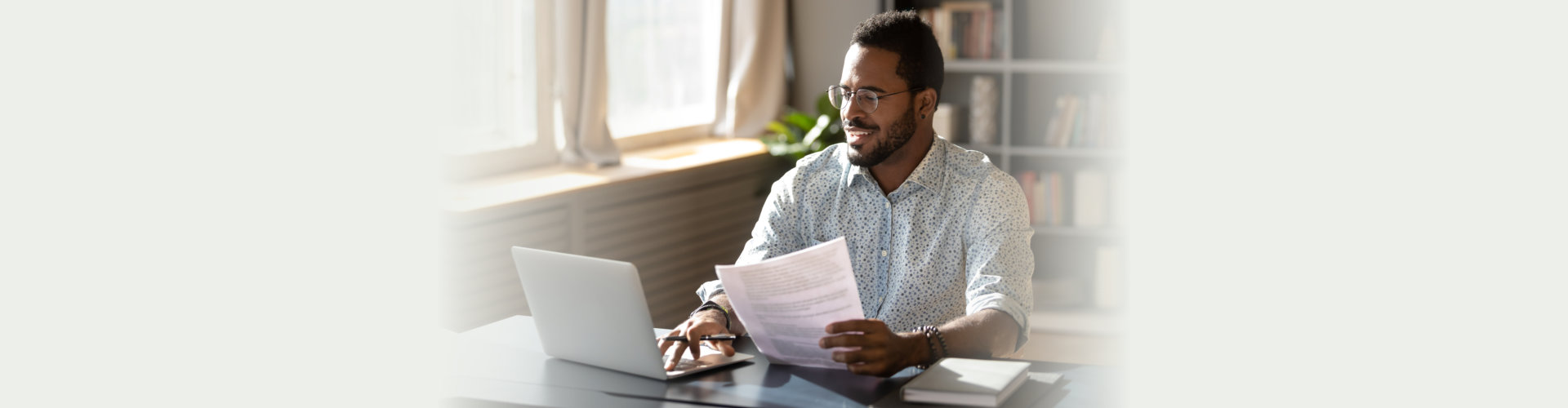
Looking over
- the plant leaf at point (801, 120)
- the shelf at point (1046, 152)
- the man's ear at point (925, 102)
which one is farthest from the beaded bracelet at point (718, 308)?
the shelf at point (1046, 152)

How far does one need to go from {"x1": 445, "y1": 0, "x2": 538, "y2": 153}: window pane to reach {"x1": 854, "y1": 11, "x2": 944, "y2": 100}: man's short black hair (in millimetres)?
1593

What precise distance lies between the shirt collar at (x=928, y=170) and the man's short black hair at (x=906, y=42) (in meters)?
0.10

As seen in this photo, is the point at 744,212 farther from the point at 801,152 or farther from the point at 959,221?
the point at 959,221

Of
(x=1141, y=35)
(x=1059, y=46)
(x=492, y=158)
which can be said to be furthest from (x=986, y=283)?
(x=1059, y=46)

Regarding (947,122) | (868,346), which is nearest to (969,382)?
(868,346)

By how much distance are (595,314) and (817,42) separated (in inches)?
114

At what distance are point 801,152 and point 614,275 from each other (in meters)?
2.48

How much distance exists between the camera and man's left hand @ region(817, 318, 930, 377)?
1610 mm

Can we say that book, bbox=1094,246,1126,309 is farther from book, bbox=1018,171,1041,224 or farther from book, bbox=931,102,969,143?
book, bbox=931,102,969,143

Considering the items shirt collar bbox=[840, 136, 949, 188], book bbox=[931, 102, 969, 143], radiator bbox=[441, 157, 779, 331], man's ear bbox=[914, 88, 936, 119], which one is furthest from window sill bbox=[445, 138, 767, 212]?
man's ear bbox=[914, 88, 936, 119]

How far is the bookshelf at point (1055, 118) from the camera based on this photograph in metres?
4.16

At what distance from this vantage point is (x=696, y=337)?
1.79m

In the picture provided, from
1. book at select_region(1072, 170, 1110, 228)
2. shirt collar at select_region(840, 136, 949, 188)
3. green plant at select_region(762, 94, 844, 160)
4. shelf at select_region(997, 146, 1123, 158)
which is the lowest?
book at select_region(1072, 170, 1110, 228)

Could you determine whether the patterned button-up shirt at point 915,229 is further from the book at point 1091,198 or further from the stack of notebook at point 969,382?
the book at point 1091,198
